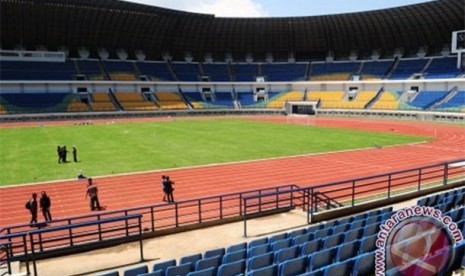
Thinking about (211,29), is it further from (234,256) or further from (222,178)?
(234,256)

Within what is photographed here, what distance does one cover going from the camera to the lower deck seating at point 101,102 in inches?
2812

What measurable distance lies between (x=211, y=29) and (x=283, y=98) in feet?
69.1

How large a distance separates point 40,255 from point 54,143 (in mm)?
28981

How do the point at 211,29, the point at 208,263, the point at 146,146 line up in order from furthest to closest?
the point at 211,29 → the point at 146,146 → the point at 208,263

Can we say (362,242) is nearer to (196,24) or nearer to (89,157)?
(89,157)

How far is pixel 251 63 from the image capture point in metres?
93.8

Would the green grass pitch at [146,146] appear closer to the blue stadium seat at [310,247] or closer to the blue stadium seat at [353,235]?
the blue stadium seat at [353,235]

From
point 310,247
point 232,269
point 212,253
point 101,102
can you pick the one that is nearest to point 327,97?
point 101,102

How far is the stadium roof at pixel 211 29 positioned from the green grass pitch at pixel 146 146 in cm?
2835

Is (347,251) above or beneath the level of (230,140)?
above

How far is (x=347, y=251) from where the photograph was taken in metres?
8.70

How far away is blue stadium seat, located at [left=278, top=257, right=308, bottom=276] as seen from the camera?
760 cm

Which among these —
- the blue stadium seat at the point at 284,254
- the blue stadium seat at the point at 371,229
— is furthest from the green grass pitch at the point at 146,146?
the blue stadium seat at the point at 284,254

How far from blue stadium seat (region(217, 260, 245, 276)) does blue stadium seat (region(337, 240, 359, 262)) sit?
6.86ft
